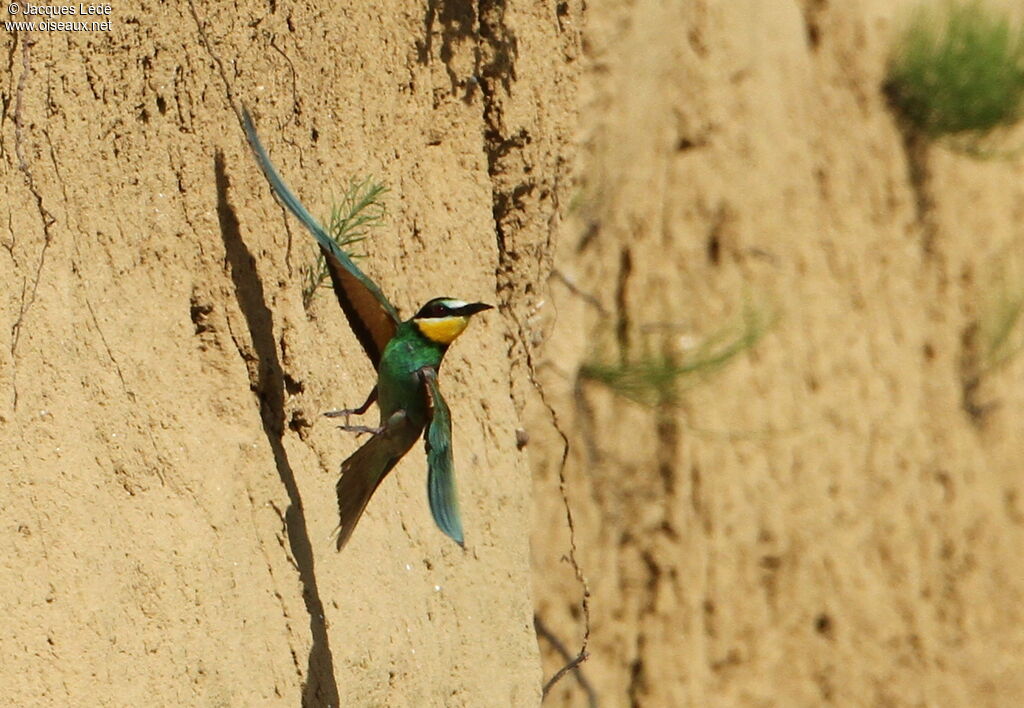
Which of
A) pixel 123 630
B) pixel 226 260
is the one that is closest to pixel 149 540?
pixel 123 630

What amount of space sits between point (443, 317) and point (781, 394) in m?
2.87

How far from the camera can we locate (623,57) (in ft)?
15.0

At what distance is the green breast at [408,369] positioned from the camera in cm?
245

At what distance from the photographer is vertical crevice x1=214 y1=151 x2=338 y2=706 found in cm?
241

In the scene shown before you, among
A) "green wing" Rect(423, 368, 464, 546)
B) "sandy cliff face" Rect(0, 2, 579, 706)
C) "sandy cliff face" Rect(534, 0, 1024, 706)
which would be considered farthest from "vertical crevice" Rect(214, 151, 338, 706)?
"sandy cliff face" Rect(534, 0, 1024, 706)

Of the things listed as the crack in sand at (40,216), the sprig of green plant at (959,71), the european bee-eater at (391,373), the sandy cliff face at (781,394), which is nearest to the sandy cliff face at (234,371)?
the crack in sand at (40,216)

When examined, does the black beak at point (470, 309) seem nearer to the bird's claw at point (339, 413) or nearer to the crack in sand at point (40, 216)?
the bird's claw at point (339, 413)

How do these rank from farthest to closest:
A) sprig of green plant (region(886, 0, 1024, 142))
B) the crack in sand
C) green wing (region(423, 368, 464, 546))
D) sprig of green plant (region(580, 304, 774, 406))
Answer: sprig of green plant (region(886, 0, 1024, 142)), sprig of green plant (region(580, 304, 774, 406)), green wing (region(423, 368, 464, 546)), the crack in sand

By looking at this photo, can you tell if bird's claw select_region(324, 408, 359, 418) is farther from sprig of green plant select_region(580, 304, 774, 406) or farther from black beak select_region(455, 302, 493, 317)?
sprig of green plant select_region(580, 304, 774, 406)

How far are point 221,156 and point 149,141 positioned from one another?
161mm

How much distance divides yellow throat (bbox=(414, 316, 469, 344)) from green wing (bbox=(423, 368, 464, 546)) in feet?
0.17

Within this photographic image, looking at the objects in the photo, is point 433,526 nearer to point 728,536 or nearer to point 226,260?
point 226,260

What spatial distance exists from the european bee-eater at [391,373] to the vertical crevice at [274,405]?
9 cm

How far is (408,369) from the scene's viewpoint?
8.03 feet
